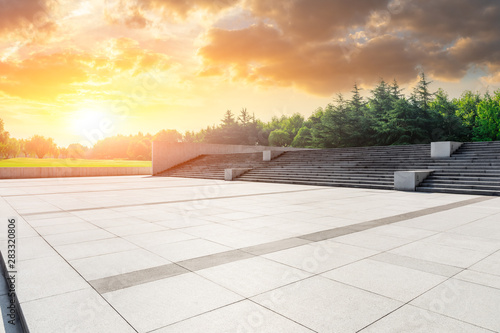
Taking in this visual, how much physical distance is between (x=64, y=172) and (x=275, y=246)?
29.0 metres

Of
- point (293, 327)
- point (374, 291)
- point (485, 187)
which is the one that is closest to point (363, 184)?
point (485, 187)

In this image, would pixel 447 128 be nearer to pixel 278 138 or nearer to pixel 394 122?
pixel 394 122

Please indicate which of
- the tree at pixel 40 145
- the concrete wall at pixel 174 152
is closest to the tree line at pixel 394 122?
the concrete wall at pixel 174 152

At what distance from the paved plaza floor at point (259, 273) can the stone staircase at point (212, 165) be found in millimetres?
17151

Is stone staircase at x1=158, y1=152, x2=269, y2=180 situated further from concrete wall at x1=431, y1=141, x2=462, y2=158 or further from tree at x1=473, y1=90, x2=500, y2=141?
tree at x1=473, y1=90, x2=500, y2=141

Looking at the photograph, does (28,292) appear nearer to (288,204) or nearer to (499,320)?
(499,320)

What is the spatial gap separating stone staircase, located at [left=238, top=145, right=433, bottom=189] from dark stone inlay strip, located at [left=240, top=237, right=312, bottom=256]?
451 inches

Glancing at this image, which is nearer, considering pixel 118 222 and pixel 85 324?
pixel 85 324

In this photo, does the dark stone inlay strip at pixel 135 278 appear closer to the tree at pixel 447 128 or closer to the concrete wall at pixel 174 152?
the concrete wall at pixel 174 152

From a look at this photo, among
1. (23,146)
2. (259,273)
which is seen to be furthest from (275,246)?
(23,146)

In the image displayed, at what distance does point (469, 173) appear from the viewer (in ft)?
50.0

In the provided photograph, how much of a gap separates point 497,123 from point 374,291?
58.6 metres

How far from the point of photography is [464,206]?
10039 mm

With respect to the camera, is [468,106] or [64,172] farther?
[468,106]
